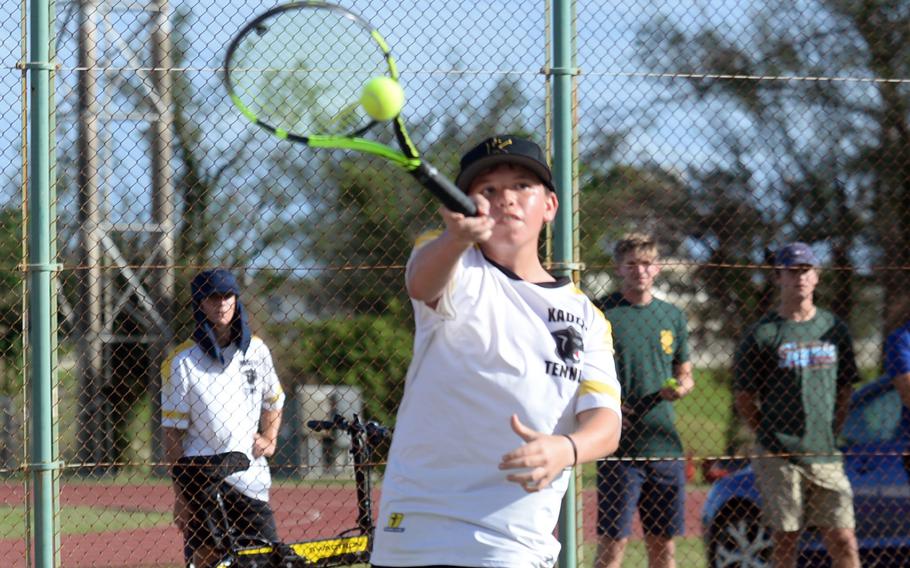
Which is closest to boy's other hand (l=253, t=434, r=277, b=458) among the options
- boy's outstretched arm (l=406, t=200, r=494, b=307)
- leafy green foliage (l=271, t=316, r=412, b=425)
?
boy's outstretched arm (l=406, t=200, r=494, b=307)

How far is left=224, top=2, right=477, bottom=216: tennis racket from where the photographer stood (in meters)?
2.94

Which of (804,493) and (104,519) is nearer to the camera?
(804,493)

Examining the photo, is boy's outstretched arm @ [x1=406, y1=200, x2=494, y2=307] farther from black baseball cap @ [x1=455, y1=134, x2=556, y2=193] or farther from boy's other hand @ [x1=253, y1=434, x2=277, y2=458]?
boy's other hand @ [x1=253, y1=434, x2=277, y2=458]

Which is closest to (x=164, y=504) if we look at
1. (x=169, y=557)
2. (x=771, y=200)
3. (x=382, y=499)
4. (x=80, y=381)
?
(x=169, y=557)

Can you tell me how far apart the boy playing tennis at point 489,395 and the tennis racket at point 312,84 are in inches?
8.2

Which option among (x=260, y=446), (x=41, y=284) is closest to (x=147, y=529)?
Result: (x=260, y=446)

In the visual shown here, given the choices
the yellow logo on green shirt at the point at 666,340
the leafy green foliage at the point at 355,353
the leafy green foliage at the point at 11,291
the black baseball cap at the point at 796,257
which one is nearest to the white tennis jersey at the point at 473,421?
the leafy green foliage at the point at 11,291

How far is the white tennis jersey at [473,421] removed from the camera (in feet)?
9.70

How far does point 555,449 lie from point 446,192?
0.58 meters

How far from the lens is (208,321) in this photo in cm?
613

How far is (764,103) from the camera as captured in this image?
34.5ft

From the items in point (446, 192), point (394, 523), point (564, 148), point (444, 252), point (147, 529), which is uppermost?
point (564, 148)

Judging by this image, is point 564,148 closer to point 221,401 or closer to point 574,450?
point 221,401

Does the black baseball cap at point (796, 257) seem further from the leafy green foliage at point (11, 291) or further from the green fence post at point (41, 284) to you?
the leafy green foliage at point (11, 291)
